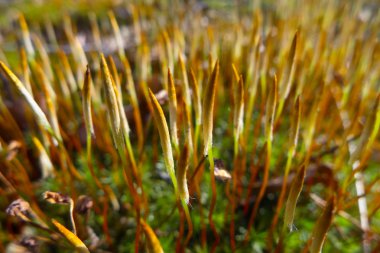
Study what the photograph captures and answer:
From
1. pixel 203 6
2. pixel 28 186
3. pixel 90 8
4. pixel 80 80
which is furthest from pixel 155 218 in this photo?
pixel 90 8

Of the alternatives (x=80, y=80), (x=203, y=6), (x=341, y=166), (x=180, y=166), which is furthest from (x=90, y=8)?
(x=180, y=166)

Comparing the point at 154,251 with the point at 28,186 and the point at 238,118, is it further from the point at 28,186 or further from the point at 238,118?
the point at 28,186

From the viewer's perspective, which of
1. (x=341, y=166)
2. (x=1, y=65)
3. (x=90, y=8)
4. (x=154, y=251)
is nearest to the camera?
(x=154, y=251)

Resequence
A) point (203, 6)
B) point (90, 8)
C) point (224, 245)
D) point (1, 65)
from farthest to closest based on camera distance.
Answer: point (90, 8) → point (203, 6) → point (224, 245) → point (1, 65)

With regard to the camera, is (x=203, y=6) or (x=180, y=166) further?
(x=203, y=6)

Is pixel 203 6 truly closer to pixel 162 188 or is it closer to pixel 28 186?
pixel 162 188

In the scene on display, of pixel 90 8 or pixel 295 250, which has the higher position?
pixel 90 8

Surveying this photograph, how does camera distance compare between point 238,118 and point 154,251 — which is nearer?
point 154,251

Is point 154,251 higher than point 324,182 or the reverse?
higher

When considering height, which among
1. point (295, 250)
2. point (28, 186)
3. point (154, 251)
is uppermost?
point (154, 251)
